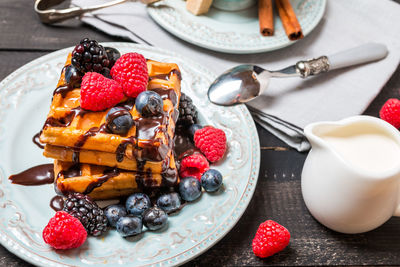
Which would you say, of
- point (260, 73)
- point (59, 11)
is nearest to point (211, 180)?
point (260, 73)

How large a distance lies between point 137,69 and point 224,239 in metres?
0.71

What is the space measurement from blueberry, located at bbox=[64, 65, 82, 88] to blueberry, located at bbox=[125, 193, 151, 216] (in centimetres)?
47

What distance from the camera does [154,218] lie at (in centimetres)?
155

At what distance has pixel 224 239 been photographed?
169cm

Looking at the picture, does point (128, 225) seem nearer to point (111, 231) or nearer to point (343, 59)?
point (111, 231)

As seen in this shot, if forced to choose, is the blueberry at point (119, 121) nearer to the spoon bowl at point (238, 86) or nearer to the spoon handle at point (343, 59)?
the spoon bowl at point (238, 86)

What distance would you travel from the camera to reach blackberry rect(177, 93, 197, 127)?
1.88 m

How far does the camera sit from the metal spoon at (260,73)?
2049mm

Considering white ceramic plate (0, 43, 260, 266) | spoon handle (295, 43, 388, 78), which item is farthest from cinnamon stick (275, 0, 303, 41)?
white ceramic plate (0, 43, 260, 266)

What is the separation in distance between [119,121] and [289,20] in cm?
126

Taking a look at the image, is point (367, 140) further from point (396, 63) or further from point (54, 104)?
point (54, 104)

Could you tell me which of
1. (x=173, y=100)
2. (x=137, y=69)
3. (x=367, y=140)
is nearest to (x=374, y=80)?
(x=367, y=140)

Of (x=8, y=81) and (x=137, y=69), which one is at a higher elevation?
(x=137, y=69)

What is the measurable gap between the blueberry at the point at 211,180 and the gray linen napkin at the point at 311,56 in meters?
0.50
